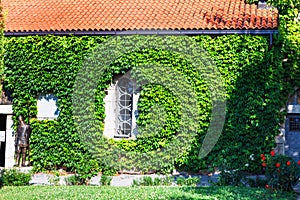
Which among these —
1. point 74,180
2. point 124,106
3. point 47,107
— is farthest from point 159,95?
point 74,180

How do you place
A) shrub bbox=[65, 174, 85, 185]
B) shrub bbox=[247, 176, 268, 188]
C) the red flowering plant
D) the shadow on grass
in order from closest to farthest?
the shadow on grass → the red flowering plant → shrub bbox=[247, 176, 268, 188] → shrub bbox=[65, 174, 85, 185]

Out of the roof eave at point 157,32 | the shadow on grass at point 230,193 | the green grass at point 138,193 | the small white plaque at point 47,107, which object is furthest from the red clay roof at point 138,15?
the green grass at point 138,193

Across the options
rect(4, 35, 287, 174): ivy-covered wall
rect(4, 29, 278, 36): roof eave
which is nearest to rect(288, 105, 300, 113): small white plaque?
rect(4, 35, 287, 174): ivy-covered wall

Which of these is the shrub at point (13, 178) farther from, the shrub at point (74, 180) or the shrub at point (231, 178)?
the shrub at point (231, 178)

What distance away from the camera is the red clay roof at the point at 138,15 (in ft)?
47.7

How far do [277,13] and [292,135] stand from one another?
149 inches

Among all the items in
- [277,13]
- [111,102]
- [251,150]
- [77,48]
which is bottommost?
[251,150]

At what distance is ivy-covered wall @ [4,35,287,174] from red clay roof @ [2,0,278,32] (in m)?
0.41

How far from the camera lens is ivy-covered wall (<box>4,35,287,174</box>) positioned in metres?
13.9

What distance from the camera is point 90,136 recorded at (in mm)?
14719

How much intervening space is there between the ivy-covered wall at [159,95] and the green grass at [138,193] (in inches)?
109

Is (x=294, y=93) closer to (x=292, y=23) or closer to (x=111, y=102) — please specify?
(x=292, y=23)

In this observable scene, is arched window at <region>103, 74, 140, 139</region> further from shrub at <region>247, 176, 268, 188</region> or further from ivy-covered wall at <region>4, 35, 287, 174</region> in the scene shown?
shrub at <region>247, 176, 268, 188</region>

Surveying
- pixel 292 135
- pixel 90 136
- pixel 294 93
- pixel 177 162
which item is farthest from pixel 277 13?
pixel 90 136
